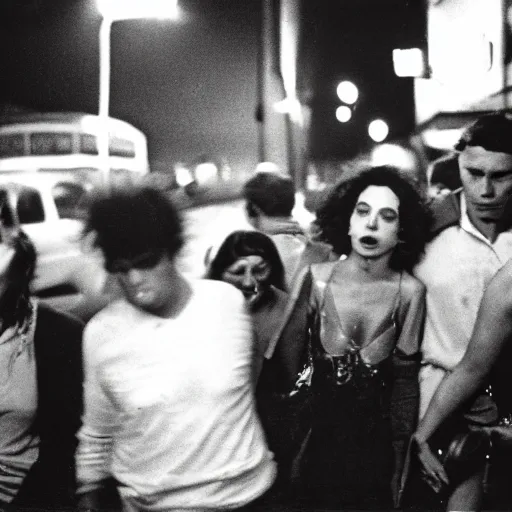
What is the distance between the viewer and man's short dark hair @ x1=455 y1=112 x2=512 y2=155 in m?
2.82

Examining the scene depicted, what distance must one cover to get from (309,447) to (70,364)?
113 cm

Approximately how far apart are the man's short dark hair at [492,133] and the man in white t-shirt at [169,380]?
3.93 feet

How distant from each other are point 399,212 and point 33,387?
1835mm

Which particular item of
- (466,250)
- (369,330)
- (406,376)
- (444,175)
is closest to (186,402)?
(369,330)

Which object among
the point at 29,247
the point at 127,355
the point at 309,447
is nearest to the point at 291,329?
the point at 309,447

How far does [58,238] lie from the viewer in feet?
10.1

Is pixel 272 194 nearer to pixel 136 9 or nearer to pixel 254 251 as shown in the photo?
pixel 254 251

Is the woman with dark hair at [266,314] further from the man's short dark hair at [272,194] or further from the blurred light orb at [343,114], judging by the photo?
the blurred light orb at [343,114]

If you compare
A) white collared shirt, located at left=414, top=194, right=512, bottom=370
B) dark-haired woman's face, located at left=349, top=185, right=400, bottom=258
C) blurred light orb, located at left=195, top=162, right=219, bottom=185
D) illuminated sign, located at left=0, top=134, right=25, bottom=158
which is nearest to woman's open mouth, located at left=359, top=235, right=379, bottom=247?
dark-haired woman's face, located at left=349, top=185, right=400, bottom=258

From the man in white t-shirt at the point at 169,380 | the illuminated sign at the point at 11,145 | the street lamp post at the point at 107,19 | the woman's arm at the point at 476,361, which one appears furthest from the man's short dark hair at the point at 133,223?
the woman's arm at the point at 476,361

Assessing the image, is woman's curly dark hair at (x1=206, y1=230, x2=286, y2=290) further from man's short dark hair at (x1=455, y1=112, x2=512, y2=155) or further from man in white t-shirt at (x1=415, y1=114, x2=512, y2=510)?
man's short dark hair at (x1=455, y1=112, x2=512, y2=155)

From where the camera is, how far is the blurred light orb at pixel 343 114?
293 cm

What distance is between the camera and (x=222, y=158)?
3.01m

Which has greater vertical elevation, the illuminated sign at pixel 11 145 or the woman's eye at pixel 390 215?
Answer: the illuminated sign at pixel 11 145
